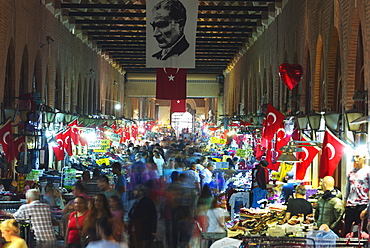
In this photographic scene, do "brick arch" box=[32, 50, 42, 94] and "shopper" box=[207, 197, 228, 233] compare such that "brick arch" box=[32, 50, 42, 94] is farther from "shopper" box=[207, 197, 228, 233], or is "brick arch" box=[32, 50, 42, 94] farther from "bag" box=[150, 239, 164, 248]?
"bag" box=[150, 239, 164, 248]

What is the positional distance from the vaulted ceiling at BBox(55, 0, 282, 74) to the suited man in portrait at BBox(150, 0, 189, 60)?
3247 mm

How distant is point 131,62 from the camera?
131 ft

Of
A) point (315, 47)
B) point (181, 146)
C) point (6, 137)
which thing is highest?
point (315, 47)

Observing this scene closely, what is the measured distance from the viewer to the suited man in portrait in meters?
17.1

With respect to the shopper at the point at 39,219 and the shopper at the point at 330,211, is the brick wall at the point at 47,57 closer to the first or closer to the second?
the shopper at the point at 39,219

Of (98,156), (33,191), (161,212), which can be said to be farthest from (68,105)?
(33,191)

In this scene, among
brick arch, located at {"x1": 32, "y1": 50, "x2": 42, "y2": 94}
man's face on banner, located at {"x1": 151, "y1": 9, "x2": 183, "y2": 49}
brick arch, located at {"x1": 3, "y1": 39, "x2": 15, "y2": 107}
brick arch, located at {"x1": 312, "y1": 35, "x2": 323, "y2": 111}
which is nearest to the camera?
brick arch, located at {"x1": 312, "y1": 35, "x2": 323, "y2": 111}

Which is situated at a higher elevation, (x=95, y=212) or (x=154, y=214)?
(x=95, y=212)

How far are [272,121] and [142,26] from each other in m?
11.3

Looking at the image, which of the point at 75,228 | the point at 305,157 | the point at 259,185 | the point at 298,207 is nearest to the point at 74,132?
the point at 259,185

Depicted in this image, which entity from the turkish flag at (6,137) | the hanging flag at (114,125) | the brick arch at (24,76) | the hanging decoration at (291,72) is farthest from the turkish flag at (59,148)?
the hanging flag at (114,125)

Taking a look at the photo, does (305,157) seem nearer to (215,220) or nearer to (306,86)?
(306,86)

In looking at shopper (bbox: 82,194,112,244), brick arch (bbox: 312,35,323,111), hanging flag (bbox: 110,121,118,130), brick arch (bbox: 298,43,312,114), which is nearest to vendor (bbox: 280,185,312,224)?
shopper (bbox: 82,194,112,244)

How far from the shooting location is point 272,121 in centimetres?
1645
